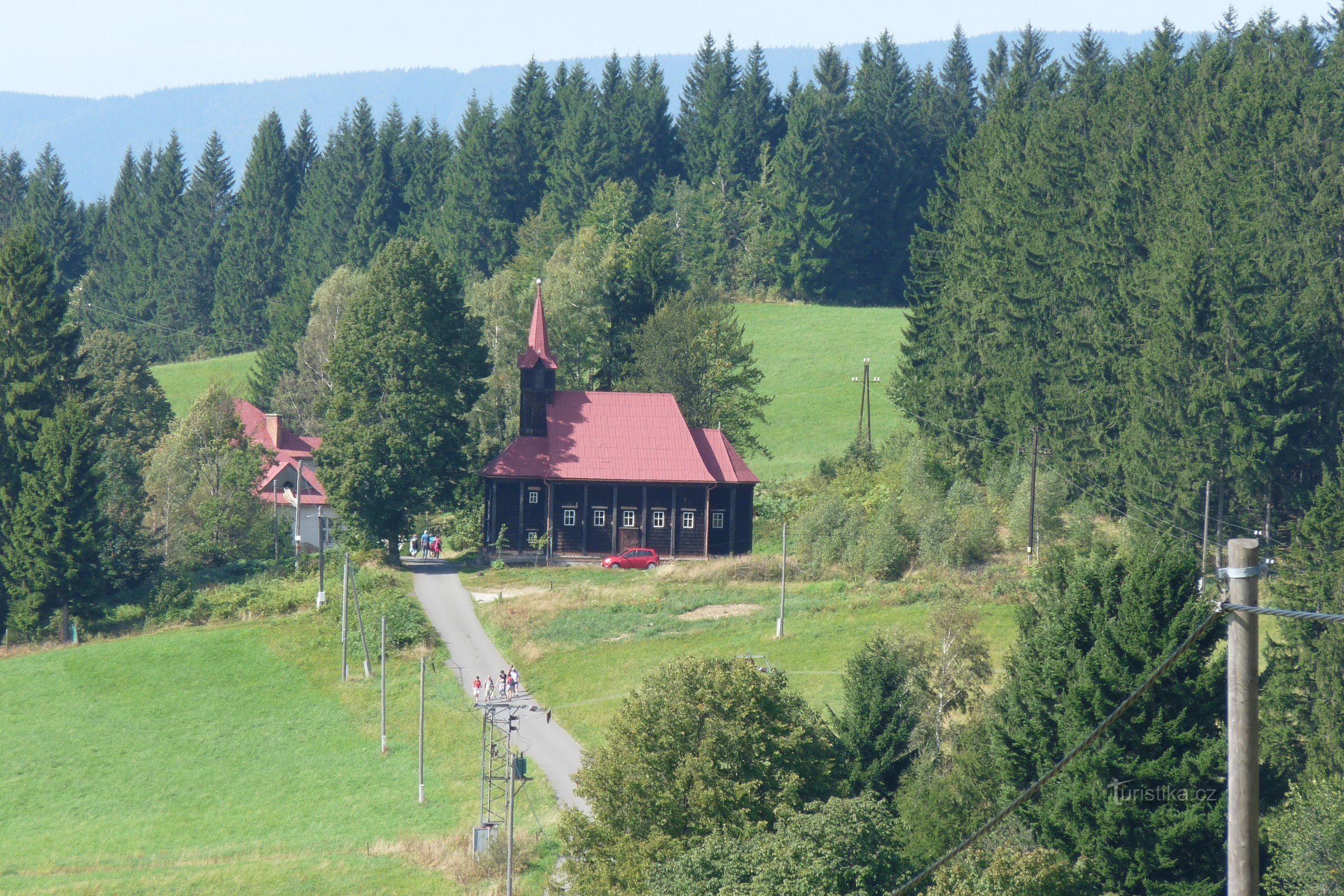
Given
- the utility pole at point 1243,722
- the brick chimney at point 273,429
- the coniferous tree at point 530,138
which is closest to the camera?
the utility pole at point 1243,722

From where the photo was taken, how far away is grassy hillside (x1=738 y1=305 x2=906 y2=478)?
8919 centimetres

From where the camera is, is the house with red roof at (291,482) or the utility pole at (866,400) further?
the utility pole at (866,400)

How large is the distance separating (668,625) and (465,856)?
58.3ft

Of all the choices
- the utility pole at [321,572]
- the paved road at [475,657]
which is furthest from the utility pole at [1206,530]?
the utility pole at [321,572]

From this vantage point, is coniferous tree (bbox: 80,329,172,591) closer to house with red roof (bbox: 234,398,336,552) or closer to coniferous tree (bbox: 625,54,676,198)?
house with red roof (bbox: 234,398,336,552)

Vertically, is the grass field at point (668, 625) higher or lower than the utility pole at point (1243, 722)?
lower

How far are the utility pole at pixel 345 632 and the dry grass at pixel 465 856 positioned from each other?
44.1 ft

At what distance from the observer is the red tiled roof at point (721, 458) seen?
66.8 meters

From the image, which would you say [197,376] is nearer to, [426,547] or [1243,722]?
[426,547]

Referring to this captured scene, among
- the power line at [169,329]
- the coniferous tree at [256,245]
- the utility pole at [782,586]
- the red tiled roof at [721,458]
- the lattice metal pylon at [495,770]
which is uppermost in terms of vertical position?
the coniferous tree at [256,245]

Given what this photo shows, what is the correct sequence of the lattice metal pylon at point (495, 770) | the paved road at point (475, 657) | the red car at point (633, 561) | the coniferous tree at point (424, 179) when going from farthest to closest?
the coniferous tree at point (424, 179)
the red car at point (633, 561)
the paved road at point (475, 657)
the lattice metal pylon at point (495, 770)

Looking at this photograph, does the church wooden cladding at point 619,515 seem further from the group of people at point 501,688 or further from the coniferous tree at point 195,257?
the coniferous tree at point 195,257

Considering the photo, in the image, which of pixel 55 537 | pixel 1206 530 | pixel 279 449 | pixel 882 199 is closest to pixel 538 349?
pixel 55 537

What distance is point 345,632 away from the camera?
5244 centimetres
